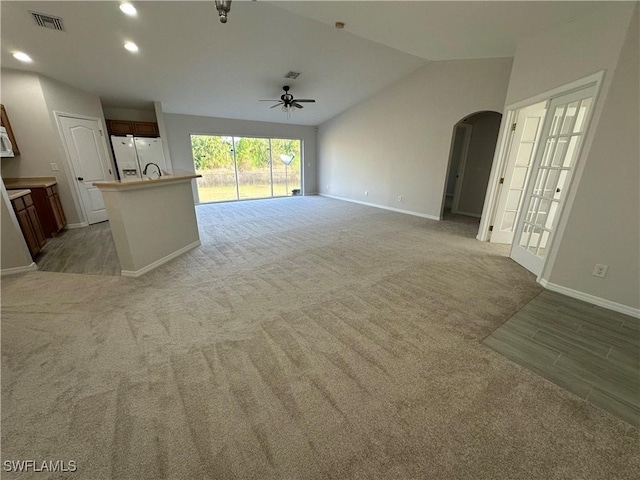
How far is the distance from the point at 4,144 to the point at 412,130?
761 cm

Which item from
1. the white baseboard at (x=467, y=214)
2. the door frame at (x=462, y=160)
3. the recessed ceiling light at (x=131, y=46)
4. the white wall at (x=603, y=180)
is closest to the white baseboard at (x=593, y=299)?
the white wall at (x=603, y=180)

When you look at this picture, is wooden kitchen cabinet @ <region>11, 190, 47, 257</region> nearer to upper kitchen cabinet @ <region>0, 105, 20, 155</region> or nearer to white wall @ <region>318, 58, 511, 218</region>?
upper kitchen cabinet @ <region>0, 105, 20, 155</region>

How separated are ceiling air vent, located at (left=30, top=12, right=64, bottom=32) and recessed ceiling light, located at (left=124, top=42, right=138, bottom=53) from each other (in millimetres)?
683

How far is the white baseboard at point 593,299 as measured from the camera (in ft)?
7.51

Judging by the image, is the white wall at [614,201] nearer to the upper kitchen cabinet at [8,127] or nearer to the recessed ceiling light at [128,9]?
the recessed ceiling light at [128,9]

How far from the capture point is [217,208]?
7.04 m

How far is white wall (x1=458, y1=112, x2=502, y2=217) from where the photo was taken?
5.90 metres

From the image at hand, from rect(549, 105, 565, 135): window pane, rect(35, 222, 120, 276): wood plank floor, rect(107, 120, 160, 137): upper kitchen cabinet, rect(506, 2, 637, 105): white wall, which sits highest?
rect(506, 2, 637, 105): white wall

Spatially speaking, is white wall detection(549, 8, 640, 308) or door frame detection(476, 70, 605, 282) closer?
white wall detection(549, 8, 640, 308)

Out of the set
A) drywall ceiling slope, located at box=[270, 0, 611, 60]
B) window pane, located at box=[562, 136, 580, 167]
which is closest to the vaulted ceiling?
drywall ceiling slope, located at box=[270, 0, 611, 60]

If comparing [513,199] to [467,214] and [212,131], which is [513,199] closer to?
[467,214]

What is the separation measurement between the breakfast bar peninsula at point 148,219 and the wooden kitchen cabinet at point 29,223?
1603 mm

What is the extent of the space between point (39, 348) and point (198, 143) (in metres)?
6.69

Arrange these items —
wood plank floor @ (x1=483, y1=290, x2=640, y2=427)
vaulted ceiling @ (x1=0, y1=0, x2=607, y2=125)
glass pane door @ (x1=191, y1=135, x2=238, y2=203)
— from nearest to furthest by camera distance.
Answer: wood plank floor @ (x1=483, y1=290, x2=640, y2=427) < vaulted ceiling @ (x1=0, y1=0, x2=607, y2=125) < glass pane door @ (x1=191, y1=135, x2=238, y2=203)
